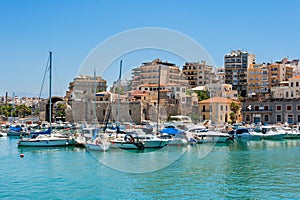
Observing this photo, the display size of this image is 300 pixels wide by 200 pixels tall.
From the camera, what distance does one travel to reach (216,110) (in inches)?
1991

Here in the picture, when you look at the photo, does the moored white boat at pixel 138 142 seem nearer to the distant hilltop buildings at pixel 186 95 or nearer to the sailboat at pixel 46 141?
the sailboat at pixel 46 141

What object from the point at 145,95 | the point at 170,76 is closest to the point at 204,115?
the point at 145,95

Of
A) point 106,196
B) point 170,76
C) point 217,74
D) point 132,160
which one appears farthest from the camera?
point 217,74

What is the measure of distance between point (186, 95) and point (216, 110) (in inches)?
238

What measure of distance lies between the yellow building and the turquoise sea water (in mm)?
23536

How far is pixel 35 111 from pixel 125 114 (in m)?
33.8

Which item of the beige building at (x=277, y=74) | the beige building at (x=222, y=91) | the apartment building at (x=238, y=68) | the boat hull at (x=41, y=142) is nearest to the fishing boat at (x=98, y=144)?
the boat hull at (x=41, y=142)

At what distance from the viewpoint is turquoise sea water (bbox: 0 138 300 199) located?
48.3ft

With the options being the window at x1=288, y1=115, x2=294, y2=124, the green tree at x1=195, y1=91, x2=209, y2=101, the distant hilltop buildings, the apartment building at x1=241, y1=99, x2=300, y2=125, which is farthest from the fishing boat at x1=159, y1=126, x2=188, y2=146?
the green tree at x1=195, y1=91, x2=209, y2=101

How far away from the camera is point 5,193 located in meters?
14.8

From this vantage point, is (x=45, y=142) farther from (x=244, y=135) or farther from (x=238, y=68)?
(x=238, y=68)

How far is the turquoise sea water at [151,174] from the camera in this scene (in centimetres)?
1471

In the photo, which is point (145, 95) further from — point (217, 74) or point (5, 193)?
point (5, 193)

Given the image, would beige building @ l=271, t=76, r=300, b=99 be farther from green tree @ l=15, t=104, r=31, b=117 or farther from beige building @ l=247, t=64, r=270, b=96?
green tree @ l=15, t=104, r=31, b=117
